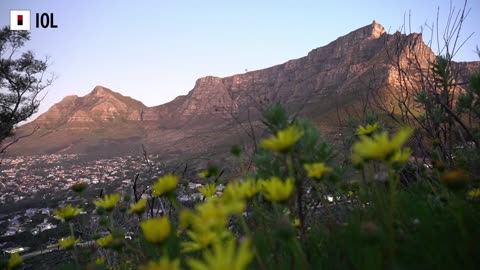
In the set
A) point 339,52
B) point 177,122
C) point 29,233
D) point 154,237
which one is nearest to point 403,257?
point 154,237

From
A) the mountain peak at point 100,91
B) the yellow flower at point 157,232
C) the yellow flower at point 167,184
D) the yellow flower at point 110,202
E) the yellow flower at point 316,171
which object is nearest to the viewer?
the yellow flower at point 157,232

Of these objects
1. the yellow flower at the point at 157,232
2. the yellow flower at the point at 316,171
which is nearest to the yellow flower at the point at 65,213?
the yellow flower at the point at 157,232

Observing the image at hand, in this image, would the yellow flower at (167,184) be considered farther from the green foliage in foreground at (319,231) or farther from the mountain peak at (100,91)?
the mountain peak at (100,91)

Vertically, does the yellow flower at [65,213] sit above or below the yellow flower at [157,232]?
below

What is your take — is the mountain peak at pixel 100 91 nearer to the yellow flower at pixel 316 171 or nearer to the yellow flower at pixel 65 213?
the yellow flower at pixel 65 213

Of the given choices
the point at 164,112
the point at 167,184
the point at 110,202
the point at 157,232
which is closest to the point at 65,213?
the point at 110,202

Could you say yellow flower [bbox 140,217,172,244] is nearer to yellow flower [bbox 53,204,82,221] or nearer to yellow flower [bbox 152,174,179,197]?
yellow flower [bbox 152,174,179,197]

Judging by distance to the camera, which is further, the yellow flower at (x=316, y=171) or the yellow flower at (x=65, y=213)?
the yellow flower at (x=65, y=213)

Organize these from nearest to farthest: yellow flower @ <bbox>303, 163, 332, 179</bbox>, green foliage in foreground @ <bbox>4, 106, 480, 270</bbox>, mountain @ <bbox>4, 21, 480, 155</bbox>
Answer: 1. green foliage in foreground @ <bbox>4, 106, 480, 270</bbox>
2. yellow flower @ <bbox>303, 163, 332, 179</bbox>
3. mountain @ <bbox>4, 21, 480, 155</bbox>

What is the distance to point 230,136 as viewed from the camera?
63938 millimetres

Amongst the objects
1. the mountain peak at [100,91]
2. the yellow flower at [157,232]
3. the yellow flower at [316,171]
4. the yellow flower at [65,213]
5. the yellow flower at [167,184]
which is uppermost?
the mountain peak at [100,91]

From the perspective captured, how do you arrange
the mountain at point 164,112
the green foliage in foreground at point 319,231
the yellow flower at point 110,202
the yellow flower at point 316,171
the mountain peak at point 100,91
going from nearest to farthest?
the green foliage in foreground at point 319,231 < the yellow flower at point 316,171 < the yellow flower at point 110,202 < the mountain at point 164,112 < the mountain peak at point 100,91

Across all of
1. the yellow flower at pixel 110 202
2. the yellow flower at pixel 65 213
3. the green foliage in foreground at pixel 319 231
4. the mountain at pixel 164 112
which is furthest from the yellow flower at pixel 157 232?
the mountain at pixel 164 112

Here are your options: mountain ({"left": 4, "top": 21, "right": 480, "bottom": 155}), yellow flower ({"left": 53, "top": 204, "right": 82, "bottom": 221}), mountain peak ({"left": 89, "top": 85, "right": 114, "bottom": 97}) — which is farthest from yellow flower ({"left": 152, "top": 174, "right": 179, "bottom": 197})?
mountain peak ({"left": 89, "top": 85, "right": 114, "bottom": 97})
